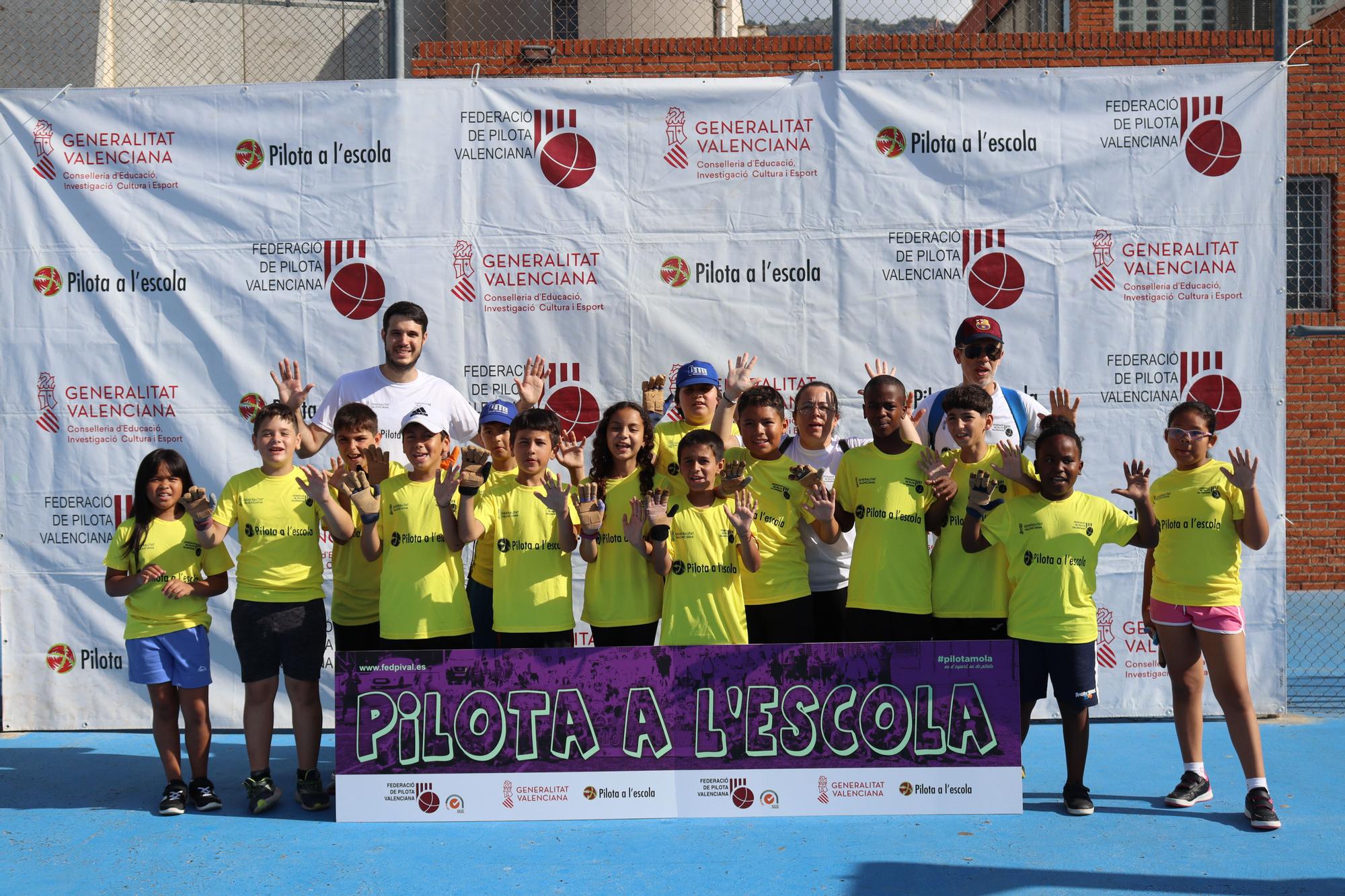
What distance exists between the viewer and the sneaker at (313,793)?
4.46 metres

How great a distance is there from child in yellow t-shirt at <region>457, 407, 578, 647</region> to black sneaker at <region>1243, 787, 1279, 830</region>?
9.20 ft

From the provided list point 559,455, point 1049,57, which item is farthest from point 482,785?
point 1049,57

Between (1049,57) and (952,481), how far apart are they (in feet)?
17.5

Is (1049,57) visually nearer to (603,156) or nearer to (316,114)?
(603,156)

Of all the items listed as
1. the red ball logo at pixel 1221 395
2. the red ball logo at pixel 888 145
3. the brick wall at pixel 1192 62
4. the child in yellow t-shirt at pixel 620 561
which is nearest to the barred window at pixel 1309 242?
the brick wall at pixel 1192 62

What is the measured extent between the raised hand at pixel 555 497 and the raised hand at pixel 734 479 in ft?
2.10

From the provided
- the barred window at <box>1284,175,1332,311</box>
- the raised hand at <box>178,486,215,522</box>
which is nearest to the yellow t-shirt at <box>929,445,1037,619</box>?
the raised hand at <box>178,486,215,522</box>

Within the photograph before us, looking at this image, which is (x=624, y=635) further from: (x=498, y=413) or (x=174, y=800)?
(x=174, y=800)

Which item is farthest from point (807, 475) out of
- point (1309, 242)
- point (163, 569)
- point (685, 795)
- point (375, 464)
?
point (1309, 242)

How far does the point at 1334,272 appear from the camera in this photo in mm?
8938

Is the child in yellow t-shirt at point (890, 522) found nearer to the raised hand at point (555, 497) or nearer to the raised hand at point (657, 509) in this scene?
the raised hand at point (657, 509)

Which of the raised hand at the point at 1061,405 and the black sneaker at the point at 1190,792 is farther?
the raised hand at the point at 1061,405

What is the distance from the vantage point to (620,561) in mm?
4473

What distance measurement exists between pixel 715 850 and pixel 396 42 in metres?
4.54
